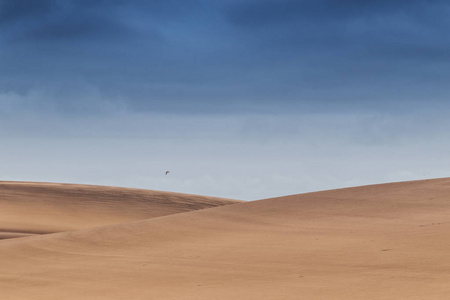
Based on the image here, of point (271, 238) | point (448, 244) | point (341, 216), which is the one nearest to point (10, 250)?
point (271, 238)

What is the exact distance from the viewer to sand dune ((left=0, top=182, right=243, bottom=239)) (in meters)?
34.4

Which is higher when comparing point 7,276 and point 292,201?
point 292,201

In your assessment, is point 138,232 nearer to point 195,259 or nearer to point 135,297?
point 195,259

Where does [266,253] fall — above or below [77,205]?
below

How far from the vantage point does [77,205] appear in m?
39.5

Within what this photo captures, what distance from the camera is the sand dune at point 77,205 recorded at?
113 feet

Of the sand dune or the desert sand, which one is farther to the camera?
the sand dune

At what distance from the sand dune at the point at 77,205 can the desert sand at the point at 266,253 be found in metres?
14.4

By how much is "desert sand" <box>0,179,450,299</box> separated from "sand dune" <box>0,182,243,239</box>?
14404mm

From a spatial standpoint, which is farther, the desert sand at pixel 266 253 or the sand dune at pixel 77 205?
the sand dune at pixel 77 205

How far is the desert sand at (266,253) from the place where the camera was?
10188mm

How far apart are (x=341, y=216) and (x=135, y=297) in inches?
399

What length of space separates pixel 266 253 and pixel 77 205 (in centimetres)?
2729

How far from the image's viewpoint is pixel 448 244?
12359mm
